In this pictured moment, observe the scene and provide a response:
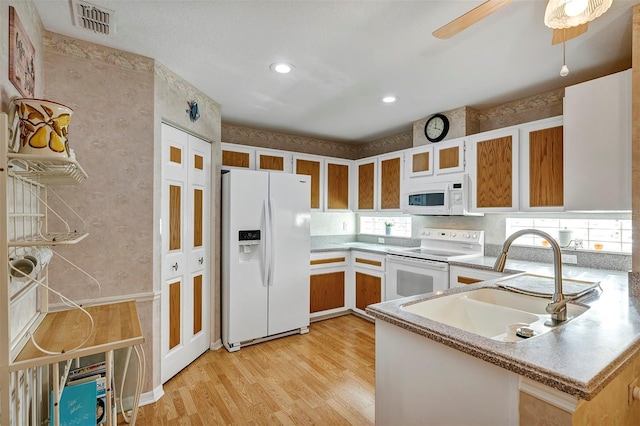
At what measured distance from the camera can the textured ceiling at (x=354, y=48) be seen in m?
1.69

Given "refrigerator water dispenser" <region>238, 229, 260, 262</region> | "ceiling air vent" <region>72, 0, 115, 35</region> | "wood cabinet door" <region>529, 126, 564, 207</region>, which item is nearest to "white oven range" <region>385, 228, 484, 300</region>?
"wood cabinet door" <region>529, 126, 564, 207</region>

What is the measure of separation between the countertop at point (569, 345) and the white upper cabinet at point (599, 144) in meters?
0.71

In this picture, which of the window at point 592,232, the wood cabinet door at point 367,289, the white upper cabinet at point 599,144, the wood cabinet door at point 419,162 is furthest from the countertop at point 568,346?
the wood cabinet door at point 367,289

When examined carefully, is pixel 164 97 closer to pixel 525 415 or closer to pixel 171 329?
pixel 171 329

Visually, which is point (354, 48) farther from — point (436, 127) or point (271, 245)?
point (271, 245)

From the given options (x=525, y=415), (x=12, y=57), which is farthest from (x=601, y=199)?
(x=12, y=57)

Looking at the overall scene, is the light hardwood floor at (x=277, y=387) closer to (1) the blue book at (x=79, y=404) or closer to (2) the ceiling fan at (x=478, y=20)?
(1) the blue book at (x=79, y=404)

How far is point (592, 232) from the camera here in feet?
8.52

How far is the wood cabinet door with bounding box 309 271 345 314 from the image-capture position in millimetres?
3797

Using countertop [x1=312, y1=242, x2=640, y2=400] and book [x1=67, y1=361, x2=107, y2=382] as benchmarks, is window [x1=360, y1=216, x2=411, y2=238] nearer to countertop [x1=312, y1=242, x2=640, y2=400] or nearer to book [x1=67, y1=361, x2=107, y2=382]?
countertop [x1=312, y1=242, x2=640, y2=400]

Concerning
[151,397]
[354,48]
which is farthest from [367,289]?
[354,48]

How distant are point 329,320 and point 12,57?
360 centimetres

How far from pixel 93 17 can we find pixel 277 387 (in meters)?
2.72

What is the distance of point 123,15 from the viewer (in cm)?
173
